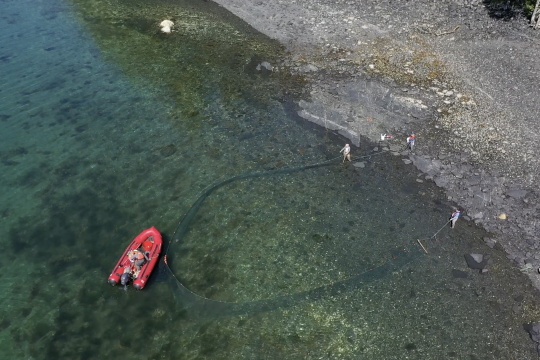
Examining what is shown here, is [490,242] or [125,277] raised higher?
[490,242]

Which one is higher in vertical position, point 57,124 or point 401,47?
point 401,47

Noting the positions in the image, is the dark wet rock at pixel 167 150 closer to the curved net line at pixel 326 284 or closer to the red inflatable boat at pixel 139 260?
the curved net line at pixel 326 284

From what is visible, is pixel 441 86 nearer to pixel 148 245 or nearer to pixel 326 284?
pixel 326 284

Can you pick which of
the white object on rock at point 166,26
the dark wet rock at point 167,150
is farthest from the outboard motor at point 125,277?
the white object on rock at point 166,26

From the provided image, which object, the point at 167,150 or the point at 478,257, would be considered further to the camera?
the point at 167,150

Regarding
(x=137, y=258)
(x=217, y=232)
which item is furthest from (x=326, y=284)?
(x=137, y=258)

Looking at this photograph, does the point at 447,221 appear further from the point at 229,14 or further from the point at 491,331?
the point at 229,14

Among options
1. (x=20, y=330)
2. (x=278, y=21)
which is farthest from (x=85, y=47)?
(x=20, y=330)
